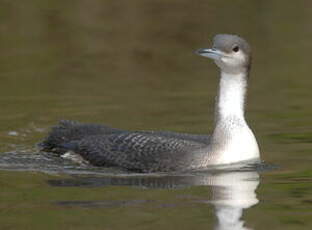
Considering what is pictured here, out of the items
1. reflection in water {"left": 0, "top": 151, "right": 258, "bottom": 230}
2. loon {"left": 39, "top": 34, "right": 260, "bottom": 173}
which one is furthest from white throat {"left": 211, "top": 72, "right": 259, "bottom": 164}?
reflection in water {"left": 0, "top": 151, "right": 258, "bottom": 230}

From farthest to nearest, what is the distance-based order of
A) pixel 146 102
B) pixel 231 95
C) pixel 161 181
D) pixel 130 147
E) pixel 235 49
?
pixel 146 102, pixel 130 147, pixel 231 95, pixel 235 49, pixel 161 181

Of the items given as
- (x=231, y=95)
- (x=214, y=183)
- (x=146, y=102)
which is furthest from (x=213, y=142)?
(x=146, y=102)

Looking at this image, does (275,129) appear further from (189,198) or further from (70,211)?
(70,211)

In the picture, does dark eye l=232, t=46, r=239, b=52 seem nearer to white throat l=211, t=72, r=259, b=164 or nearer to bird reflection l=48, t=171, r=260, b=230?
white throat l=211, t=72, r=259, b=164

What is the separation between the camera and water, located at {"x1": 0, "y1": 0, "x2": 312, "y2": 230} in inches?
368

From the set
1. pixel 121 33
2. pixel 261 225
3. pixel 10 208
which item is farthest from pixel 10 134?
pixel 121 33

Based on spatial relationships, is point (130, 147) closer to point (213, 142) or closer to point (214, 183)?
point (213, 142)

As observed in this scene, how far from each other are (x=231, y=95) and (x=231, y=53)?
388 mm

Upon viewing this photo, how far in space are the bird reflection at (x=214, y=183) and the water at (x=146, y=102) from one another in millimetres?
17

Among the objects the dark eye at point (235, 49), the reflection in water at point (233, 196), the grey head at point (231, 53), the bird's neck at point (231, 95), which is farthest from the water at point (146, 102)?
the dark eye at point (235, 49)

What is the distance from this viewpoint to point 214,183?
408 inches

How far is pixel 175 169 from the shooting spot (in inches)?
426

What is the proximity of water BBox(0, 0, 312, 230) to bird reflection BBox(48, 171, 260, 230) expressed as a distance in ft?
0.06

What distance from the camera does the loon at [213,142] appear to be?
35.4 feet
